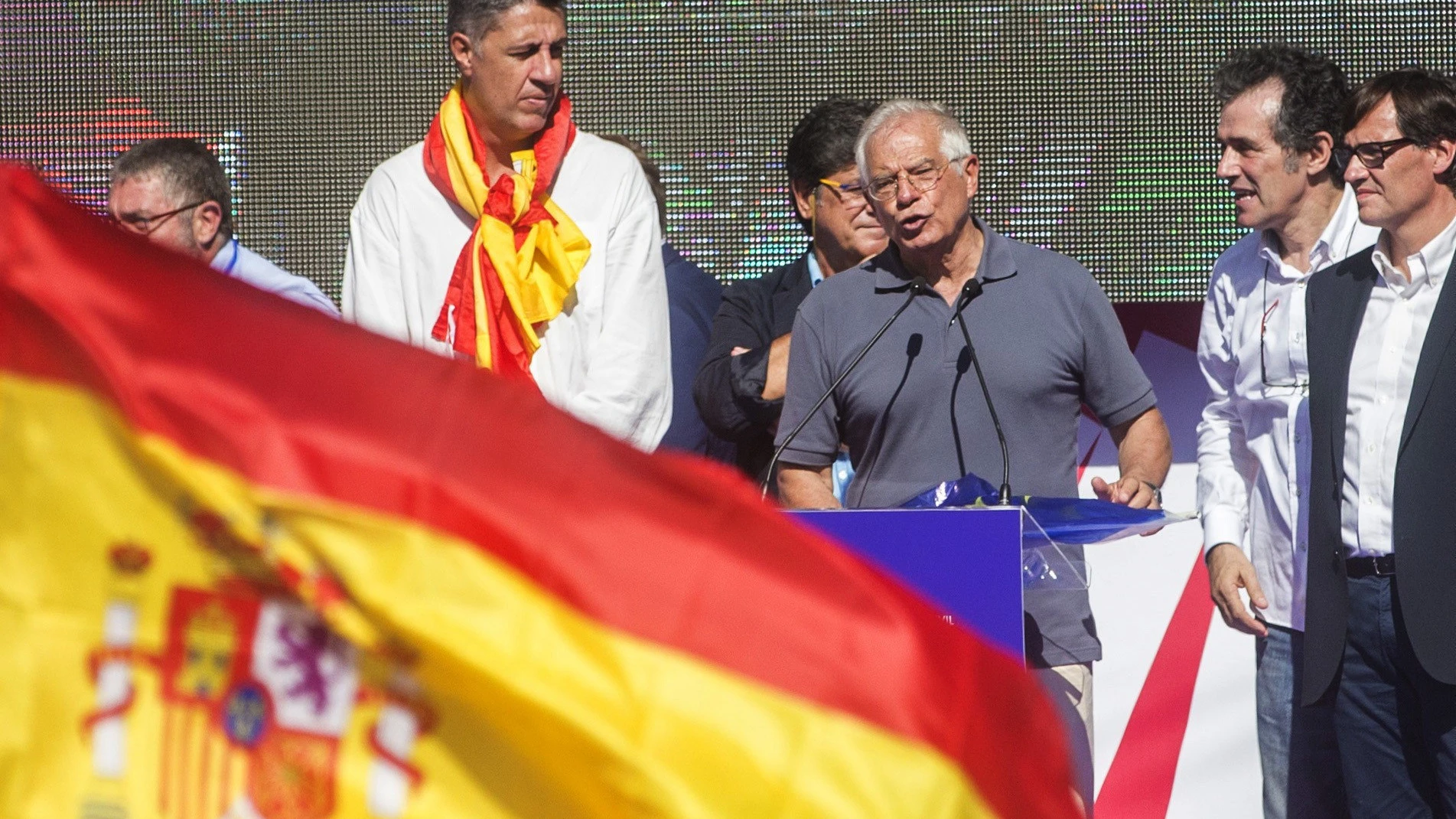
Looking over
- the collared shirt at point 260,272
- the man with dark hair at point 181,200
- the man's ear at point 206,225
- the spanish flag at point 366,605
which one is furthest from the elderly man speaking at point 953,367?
the spanish flag at point 366,605

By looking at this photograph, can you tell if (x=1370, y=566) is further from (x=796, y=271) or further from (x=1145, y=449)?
(x=796, y=271)

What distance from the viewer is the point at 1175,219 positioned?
15.0 ft

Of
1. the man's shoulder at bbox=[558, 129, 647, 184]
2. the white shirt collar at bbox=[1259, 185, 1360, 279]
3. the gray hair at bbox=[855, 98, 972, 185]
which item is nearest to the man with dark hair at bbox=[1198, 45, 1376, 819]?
the white shirt collar at bbox=[1259, 185, 1360, 279]

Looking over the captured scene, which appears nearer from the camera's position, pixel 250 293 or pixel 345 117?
pixel 250 293

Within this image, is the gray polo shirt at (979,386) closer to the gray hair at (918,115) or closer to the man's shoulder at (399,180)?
the gray hair at (918,115)

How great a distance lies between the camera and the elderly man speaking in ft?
10.8

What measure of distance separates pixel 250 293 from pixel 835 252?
2933 millimetres

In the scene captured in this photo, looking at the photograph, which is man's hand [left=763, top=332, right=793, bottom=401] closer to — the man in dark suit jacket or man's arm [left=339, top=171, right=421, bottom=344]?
man's arm [left=339, top=171, right=421, bottom=344]

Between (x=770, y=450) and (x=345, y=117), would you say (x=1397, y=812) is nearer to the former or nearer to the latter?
(x=770, y=450)

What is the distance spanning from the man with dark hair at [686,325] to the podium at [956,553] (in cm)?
156

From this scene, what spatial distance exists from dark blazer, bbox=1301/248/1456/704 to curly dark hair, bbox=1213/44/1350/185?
19.9 inches

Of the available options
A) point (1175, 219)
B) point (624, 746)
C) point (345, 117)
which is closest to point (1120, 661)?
point (1175, 219)

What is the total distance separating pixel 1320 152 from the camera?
3889mm

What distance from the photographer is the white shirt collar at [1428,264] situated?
A: 10.8ft
